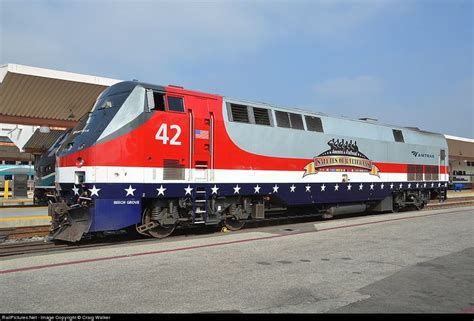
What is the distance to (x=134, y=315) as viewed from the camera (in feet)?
16.8

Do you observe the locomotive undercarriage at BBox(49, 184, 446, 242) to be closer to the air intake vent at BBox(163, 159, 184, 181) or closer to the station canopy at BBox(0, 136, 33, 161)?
the air intake vent at BBox(163, 159, 184, 181)

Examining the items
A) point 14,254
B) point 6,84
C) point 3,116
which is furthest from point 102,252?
point 3,116

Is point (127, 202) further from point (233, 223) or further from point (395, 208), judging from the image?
point (395, 208)

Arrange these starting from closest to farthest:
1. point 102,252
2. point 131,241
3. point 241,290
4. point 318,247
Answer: point 241,290 → point 102,252 → point 318,247 → point 131,241

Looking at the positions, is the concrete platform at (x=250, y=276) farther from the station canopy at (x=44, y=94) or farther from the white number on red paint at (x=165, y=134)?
the station canopy at (x=44, y=94)

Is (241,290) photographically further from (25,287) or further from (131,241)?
(131,241)

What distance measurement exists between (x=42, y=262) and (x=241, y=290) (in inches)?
162

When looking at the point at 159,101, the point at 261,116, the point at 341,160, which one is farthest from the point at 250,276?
the point at 341,160

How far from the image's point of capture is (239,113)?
1299cm

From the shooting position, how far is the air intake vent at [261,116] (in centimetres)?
1341

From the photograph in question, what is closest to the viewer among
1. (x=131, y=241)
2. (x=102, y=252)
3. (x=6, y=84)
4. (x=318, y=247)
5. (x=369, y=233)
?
(x=102, y=252)

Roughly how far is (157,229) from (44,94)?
12655 millimetres

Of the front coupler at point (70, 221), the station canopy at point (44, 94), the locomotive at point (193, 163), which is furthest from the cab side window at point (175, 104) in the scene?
the station canopy at point (44, 94)

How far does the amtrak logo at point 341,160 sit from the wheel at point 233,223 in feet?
10.3
